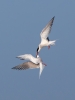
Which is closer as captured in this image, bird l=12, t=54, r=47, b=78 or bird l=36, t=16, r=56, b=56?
bird l=12, t=54, r=47, b=78

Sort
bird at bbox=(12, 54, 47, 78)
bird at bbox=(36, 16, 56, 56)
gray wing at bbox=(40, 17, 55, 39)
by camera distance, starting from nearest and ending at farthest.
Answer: bird at bbox=(12, 54, 47, 78) < bird at bbox=(36, 16, 56, 56) < gray wing at bbox=(40, 17, 55, 39)

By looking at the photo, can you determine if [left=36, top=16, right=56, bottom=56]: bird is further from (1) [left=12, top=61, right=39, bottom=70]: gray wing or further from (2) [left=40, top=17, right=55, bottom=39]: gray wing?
(1) [left=12, top=61, right=39, bottom=70]: gray wing

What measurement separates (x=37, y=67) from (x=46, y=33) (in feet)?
3.02

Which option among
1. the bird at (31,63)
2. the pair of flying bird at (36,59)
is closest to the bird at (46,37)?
the pair of flying bird at (36,59)

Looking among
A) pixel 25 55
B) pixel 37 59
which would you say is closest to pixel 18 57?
pixel 25 55

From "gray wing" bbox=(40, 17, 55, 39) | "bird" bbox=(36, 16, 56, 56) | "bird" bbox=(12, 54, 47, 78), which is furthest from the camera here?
"gray wing" bbox=(40, 17, 55, 39)

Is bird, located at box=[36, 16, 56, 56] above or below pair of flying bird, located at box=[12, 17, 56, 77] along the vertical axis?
above

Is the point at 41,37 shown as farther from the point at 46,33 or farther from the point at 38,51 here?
the point at 38,51

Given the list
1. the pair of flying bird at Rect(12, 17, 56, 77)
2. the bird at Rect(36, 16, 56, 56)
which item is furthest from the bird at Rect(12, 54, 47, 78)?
the bird at Rect(36, 16, 56, 56)

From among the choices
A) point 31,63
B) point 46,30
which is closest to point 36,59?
point 31,63

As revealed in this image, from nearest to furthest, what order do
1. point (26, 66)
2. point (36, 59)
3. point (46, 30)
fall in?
point (36, 59), point (26, 66), point (46, 30)

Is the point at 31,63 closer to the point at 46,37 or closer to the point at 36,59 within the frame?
the point at 36,59

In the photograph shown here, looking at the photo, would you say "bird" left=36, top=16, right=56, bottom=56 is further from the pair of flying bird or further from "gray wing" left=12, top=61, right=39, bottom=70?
"gray wing" left=12, top=61, right=39, bottom=70

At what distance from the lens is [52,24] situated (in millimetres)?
3982
